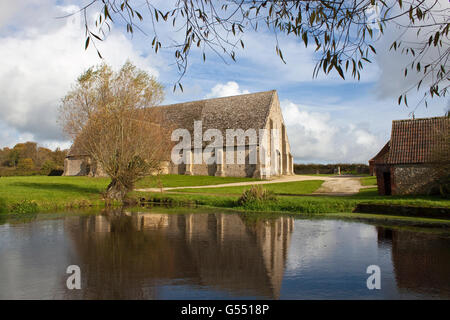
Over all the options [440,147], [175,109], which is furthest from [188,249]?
[175,109]

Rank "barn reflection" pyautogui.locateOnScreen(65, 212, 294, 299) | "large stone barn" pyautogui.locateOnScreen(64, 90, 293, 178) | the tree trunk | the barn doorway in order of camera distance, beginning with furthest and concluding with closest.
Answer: "large stone barn" pyautogui.locateOnScreen(64, 90, 293, 178) < the barn doorway < the tree trunk < "barn reflection" pyautogui.locateOnScreen(65, 212, 294, 299)

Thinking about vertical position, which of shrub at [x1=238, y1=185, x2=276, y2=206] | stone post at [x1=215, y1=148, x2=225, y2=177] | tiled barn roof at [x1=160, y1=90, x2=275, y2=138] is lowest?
shrub at [x1=238, y1=185, x2=276, y2=206]

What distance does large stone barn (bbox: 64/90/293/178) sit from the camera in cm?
3756

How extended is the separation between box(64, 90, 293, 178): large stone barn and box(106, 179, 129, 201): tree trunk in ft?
55.1

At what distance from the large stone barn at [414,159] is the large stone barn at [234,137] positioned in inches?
681

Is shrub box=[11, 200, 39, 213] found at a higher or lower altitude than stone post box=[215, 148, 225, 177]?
lower

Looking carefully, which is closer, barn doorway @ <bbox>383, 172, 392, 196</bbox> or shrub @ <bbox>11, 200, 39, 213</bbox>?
shrub @ <bbox>11, 200, 39, 213</bbox>

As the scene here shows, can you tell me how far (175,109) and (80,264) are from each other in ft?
131

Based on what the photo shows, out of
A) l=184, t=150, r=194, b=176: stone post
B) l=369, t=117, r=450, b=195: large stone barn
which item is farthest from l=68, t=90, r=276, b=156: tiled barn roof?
l=369, t=117, r=450, b=195: large stone barn

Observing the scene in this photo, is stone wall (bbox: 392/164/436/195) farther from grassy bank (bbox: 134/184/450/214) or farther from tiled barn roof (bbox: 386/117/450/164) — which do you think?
grassy bank (bbox: 134/184/450/214)

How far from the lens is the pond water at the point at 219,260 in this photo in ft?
17.4

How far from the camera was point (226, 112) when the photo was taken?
4112 cm

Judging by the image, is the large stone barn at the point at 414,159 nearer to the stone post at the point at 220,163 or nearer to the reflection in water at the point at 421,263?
the reflection in water at the point at 421,263

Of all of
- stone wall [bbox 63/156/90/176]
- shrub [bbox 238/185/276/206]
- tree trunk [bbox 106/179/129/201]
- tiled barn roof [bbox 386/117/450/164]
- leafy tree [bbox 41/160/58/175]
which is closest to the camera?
shrub [bbox 238/185/276/206]
